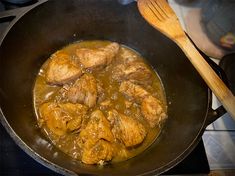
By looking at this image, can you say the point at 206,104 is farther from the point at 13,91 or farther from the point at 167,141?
the point at 13,91

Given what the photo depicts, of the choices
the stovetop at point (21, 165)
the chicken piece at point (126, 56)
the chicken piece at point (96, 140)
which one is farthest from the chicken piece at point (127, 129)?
the chicken piece at point (126, 56)

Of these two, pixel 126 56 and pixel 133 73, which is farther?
pixel 126 56

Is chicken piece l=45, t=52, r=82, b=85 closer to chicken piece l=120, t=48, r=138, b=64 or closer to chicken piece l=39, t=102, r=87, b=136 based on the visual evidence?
chicken piece l=39, t=102, r=87, b=136

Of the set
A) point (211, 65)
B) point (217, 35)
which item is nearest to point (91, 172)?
point (211, 65)

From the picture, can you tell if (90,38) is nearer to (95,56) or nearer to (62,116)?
(95,56)

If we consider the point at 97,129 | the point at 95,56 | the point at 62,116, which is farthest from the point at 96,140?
the point at 95,56

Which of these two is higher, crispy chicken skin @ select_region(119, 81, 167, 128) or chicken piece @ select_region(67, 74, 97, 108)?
chicken piece @ select_region(67, 74, 97, 108)

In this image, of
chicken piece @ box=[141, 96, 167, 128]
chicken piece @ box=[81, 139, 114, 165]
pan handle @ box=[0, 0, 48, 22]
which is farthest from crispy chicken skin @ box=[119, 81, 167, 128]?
pan handle @ box=[0, 0, 48, 22]
